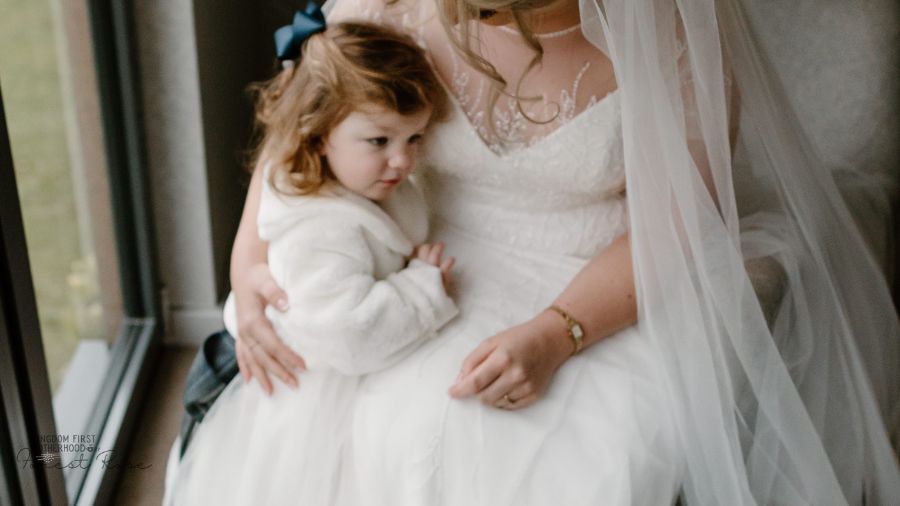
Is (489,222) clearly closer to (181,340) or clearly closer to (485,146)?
(485,146)

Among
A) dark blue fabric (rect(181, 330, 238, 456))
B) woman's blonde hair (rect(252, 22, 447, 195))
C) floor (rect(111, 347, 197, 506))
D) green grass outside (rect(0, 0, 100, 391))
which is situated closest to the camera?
woman's blonde hair (rect(252, 22, 447, 195))

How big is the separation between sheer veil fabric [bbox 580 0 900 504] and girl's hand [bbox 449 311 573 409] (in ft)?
0.43

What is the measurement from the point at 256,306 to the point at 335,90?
1.15ft

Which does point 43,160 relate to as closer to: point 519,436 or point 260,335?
point 260,335

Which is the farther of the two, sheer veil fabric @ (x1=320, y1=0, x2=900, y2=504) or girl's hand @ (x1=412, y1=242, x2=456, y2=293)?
girl's hand @ (x1=412, y1=242, x2=456, y2=293)

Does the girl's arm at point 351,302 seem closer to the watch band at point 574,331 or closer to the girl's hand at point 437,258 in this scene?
the girl's hand at point 437,258

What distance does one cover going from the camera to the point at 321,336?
1.22 metres

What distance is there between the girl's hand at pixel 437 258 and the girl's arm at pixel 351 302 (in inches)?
1.1

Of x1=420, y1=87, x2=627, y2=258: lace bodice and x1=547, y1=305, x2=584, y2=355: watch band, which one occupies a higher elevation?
x1=420, y1=87, x2=627, y2=258: lace bodice

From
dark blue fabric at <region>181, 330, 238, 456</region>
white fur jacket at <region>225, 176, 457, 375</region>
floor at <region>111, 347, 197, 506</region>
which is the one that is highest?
white fur jacket at <region>225, 176, 457, 375</region>

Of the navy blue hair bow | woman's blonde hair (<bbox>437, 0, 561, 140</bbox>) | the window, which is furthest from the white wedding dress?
the window

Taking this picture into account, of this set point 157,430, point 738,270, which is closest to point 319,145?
point 738,270

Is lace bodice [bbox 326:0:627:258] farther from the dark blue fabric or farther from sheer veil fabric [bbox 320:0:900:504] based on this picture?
the dark blue fabric

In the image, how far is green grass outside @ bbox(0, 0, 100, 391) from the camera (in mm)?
1556
